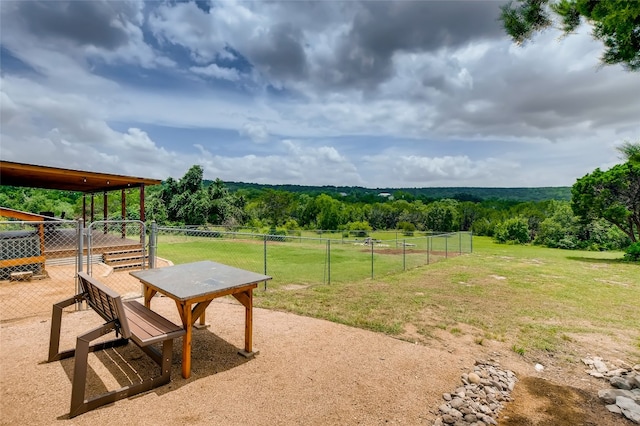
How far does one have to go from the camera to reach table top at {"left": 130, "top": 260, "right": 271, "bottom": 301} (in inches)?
145

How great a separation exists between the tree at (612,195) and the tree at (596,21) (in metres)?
21.4

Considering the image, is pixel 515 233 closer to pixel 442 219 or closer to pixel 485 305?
pixel 442 219

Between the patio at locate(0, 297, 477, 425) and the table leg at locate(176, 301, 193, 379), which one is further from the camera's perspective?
the table leg at locate(176, 301, 193, 379)

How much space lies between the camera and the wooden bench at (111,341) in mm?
2965

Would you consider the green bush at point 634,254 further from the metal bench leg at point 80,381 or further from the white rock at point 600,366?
the metal bench leg at point 80,381

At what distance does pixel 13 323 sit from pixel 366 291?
703cm

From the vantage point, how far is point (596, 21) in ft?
12.4

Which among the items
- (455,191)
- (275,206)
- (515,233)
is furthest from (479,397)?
(455,191)

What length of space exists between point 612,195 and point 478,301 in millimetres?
19721

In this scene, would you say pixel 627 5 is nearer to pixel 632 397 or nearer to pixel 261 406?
pixel 632 397

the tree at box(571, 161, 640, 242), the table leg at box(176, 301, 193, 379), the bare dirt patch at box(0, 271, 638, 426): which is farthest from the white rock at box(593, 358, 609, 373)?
the tree at box(571, 161, 640, 242)

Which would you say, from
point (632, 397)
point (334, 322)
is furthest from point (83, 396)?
point (632, 397)

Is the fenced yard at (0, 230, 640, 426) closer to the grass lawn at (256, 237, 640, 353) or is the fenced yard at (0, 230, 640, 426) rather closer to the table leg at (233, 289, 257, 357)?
the grass lawn at (256, 237, 640, 353)

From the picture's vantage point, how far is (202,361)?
13.3 feet
